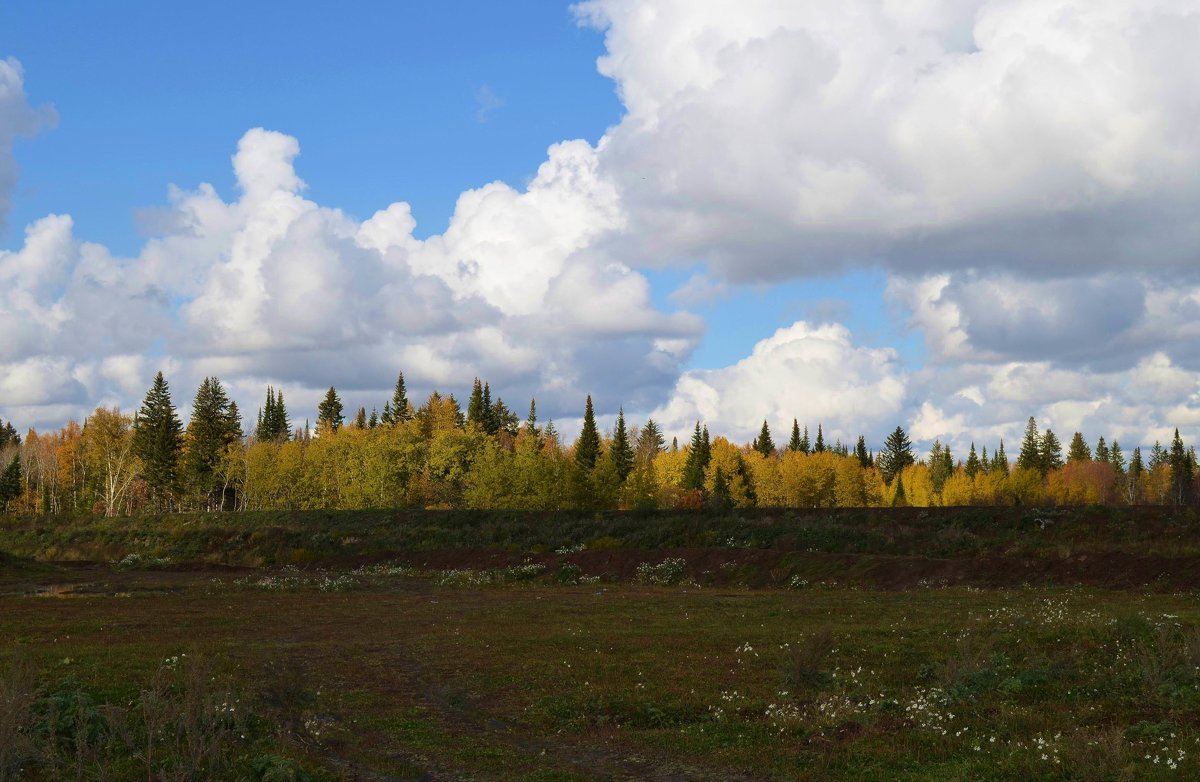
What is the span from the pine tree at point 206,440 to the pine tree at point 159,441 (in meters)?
2.08

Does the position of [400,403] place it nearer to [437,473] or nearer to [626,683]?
[437,473]

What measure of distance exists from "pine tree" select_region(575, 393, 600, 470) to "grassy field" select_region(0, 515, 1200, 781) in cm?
7934

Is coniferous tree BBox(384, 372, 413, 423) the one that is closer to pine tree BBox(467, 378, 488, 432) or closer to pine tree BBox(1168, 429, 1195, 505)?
pine tree BBox(467, 378, 488, 432)

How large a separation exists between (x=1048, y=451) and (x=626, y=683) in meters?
145

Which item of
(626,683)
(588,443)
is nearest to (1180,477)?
(588,443)

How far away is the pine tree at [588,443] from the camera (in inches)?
4700

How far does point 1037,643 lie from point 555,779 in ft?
42.1

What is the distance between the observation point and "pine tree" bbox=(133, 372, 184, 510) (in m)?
103

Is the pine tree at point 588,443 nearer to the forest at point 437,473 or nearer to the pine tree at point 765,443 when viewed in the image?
the forest at point 437,473

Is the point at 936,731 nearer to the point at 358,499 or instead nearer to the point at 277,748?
the point at 277,748

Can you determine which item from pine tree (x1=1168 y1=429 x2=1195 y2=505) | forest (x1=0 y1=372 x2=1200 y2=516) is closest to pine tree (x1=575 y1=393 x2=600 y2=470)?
forest (x1=0 y1=372 x2=1200 y2=516)

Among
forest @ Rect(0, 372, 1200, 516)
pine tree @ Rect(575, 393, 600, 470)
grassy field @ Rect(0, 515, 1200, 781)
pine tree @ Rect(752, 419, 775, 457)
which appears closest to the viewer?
grassy field @ Rect(0, 515, 1200, 781)

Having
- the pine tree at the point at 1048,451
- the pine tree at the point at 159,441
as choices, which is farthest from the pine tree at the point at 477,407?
the pine tree at the point at 1048,451

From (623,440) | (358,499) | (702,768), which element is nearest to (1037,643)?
(702,768)
